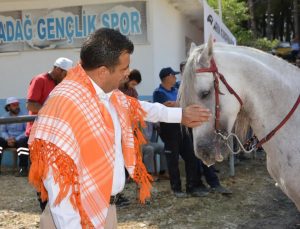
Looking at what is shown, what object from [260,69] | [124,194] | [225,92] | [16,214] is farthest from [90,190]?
[124,194]

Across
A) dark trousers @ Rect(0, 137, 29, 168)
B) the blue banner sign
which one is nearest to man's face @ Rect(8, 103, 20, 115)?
dark trousers @ Rect(0, 137, 29, 168)

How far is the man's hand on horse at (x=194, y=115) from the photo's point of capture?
2.71m

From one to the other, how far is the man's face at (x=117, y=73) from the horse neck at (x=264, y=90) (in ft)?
2.70

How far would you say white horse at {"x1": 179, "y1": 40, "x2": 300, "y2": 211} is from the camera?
2824 mm

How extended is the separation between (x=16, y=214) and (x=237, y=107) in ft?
13.1

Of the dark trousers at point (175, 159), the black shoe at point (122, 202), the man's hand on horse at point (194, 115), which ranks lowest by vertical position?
the black shoe at point (122, 202)

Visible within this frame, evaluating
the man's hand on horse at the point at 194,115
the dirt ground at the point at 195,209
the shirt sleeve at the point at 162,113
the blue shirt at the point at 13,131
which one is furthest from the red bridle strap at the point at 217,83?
the blue shirt at the point at 13,131

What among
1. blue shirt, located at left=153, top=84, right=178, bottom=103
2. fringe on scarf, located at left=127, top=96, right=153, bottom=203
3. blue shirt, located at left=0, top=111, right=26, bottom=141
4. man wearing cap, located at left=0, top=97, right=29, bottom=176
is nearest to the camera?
fringe on scarf, located at left=127, top=96, right=153, bottom=203

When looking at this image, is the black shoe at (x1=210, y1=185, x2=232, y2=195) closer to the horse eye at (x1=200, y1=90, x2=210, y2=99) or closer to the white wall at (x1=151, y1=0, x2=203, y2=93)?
the white wall at (x1=151, y1=0, x2=203, y2=93)

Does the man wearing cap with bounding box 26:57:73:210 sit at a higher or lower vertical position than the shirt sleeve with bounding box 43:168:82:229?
higher

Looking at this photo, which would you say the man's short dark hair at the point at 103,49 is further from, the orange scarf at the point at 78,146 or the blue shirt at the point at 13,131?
the blue shirt at the point at 13,131

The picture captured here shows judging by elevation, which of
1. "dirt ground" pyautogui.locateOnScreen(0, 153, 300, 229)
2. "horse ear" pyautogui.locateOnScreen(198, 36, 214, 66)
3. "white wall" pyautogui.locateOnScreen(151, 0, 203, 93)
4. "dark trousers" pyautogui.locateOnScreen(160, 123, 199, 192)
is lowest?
"dirt ground" pyautogui.locateOnScreen(0, 153, 300, 229)

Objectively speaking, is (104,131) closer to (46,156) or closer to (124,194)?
(46,156)

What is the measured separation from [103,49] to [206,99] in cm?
89
